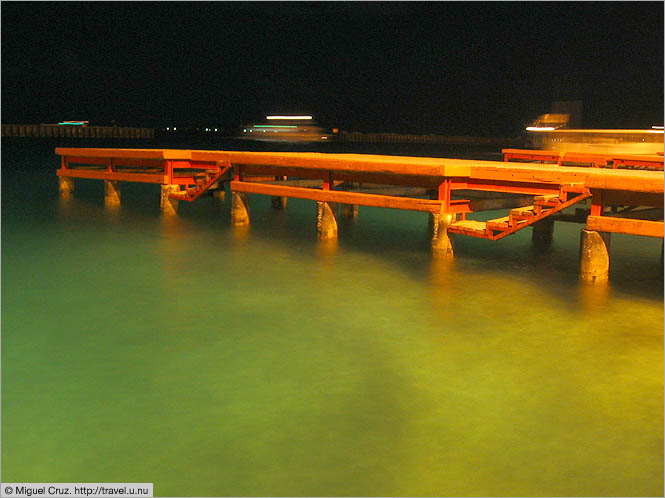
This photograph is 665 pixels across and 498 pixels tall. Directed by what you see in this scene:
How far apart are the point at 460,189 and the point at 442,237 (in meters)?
0.93

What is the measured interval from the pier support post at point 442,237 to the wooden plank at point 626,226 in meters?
2.68

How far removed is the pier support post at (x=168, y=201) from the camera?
59.7 ft

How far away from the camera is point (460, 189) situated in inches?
514

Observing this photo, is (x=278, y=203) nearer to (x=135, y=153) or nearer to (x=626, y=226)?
(x=135, y=153)

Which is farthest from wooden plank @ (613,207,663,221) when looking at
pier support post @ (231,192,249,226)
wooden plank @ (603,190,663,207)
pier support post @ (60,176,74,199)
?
pier support post @ (60,176,74,199)

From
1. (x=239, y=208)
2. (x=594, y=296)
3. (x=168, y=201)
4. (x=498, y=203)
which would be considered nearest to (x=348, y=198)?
(x=498, y=203)

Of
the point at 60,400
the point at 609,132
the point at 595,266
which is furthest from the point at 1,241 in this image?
the point at 609,132

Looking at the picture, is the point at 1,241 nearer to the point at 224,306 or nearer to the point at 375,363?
the point at 224,306

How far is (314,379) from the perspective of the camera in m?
7.18

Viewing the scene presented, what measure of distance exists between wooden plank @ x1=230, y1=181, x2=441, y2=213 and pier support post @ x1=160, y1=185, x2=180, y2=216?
8.20ft

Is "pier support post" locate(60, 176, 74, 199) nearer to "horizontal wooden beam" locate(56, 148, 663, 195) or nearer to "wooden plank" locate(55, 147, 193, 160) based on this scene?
"wooden plank" locate(55, 147, 193, 160)

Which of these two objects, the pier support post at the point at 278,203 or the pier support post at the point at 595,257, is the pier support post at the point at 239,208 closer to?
the pier support post at the point at 278,203

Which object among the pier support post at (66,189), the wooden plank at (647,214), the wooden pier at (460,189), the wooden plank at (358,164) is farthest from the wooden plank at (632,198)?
the pier support post at (66,189)

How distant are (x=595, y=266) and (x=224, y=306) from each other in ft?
17.7
